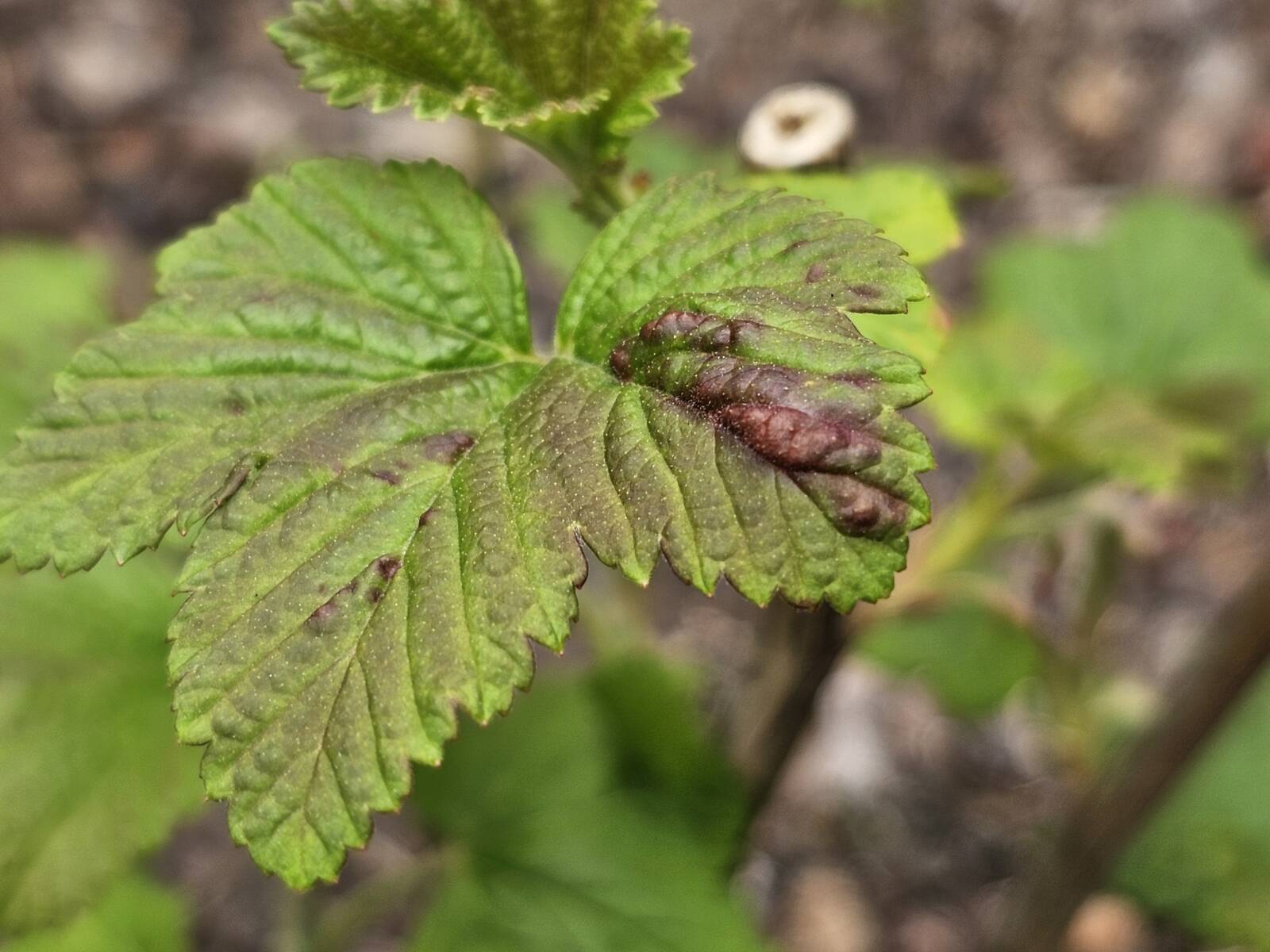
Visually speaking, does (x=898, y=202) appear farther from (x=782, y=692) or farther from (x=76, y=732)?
(x=76, y=732)

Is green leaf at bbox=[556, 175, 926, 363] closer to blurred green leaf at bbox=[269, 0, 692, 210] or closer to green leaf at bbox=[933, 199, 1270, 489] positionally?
blurred green leaf at bbox=[269, 0, 692, 210]

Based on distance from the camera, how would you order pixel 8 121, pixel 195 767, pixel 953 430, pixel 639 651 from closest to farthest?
pixel 195 767 < pixel 953 430 < pixel 639 651 < pixel 8 121

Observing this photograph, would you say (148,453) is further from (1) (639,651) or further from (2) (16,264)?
(2) (16,264)

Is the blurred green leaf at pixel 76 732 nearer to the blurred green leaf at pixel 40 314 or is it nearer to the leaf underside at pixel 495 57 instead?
the blurred green leaf at pixel 40 314

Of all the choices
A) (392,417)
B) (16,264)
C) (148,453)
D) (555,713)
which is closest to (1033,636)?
(555,713)

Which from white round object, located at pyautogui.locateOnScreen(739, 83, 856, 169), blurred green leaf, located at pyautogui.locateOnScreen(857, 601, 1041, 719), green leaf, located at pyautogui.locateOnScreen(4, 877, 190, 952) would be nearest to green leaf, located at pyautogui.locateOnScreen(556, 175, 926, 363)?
white round object, located at pyautogui.locateOnScreen(739, 83, 856, 169)
